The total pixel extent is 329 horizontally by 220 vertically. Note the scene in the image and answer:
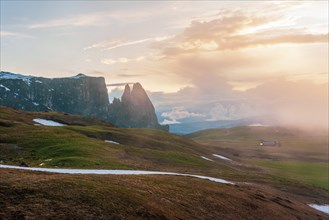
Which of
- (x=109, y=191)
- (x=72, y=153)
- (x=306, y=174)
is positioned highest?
(x=109, y=191)

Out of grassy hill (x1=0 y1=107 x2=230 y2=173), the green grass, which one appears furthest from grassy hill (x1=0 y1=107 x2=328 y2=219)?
the green grass

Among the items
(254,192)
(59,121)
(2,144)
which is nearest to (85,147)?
(2,144)

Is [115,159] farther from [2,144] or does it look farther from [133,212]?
[133,212]

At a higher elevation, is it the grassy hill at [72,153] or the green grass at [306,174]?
the grassy hill at [72,153]

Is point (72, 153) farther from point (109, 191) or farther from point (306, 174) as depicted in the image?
point (306, 174)

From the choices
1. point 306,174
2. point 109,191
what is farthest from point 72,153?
point 306,174

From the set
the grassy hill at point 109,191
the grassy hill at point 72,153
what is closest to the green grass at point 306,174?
the grassy hill at point 109,191

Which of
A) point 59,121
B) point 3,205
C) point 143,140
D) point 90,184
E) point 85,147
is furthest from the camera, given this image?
point 59,121

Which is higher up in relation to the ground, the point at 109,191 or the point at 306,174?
the point at 109,191

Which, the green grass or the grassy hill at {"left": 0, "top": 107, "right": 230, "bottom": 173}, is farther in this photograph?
the green grass

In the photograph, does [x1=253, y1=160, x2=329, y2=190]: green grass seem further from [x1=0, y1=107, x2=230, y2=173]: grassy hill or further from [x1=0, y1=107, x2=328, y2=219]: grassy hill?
[x1=0, y1=107, x2=230, y2=173]: grassy hill

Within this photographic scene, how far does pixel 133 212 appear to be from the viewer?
29281 millimetres

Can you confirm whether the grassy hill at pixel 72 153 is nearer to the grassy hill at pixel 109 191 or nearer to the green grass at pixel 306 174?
the grassy hill at pixel 109 191

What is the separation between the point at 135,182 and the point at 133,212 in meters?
10.1
